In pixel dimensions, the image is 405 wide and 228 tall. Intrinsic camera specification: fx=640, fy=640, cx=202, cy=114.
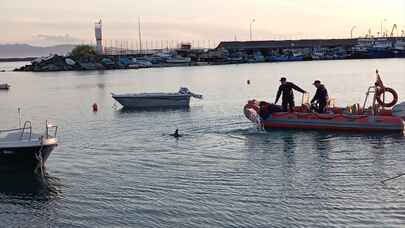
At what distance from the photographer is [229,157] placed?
23109 millimetres

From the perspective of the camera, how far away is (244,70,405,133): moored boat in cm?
2817

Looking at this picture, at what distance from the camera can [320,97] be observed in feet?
96.3

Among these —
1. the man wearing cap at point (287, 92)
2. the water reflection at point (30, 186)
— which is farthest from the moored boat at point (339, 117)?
the water reflection at point (30, 186)

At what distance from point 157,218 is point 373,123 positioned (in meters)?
15.5

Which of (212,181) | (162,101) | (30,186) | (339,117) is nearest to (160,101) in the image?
(162,101)

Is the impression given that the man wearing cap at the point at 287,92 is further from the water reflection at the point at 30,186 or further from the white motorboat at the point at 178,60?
the white motorboat at the point at 178,60

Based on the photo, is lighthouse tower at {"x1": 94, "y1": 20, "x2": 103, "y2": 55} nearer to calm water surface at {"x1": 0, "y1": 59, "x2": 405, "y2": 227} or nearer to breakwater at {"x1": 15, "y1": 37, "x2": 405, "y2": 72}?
breakwater at {"x1": 15, "y1": 37, "x2": 405, "y2": 72}

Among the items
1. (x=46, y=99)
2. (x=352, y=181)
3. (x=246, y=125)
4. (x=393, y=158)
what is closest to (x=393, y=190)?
(x=352, y=181)

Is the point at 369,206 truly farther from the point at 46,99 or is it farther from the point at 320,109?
the point at 46,99

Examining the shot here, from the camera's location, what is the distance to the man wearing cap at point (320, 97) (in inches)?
1144

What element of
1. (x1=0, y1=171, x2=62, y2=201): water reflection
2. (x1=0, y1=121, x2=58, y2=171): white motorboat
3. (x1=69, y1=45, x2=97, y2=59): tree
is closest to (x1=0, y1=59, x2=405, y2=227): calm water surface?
(x1=0, y1=171, x2=62, y2=201): water reflection

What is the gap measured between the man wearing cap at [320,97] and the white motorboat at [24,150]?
13.2m

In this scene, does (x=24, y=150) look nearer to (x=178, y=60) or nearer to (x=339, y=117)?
(x=339, y=117)

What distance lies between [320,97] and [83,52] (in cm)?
14015
